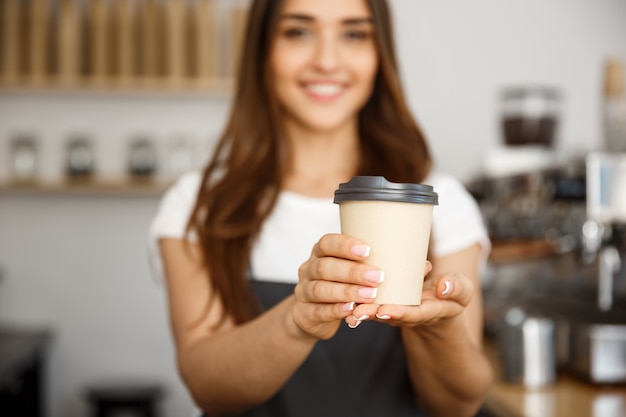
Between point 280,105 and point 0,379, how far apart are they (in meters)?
1.52

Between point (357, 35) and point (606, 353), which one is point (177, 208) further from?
point (606, 353)

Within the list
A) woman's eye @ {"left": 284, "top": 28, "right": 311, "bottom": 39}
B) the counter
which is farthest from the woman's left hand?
the counter

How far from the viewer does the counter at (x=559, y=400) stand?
170 cm

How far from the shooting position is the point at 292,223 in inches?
62.2

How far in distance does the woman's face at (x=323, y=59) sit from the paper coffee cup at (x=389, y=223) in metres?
0.60

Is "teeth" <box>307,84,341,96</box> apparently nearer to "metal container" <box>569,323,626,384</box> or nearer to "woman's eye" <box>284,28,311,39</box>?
"woman's eye" <box>284,28,311,39</box>

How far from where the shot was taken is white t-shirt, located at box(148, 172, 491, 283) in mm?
1530

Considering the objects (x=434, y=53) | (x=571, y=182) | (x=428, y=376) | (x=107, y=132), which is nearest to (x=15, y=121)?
(x=107, y=132)

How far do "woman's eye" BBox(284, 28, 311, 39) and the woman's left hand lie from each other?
63 centimetres

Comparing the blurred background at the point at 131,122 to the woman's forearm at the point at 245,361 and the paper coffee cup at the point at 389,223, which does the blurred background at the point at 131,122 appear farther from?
the paper coffee cup at the point at 389,223

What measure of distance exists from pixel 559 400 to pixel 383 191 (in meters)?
1.17

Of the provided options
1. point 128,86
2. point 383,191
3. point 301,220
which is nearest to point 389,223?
point 383,191

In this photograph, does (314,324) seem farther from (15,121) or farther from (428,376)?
(15,121)

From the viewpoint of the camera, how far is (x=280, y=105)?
1569mm
